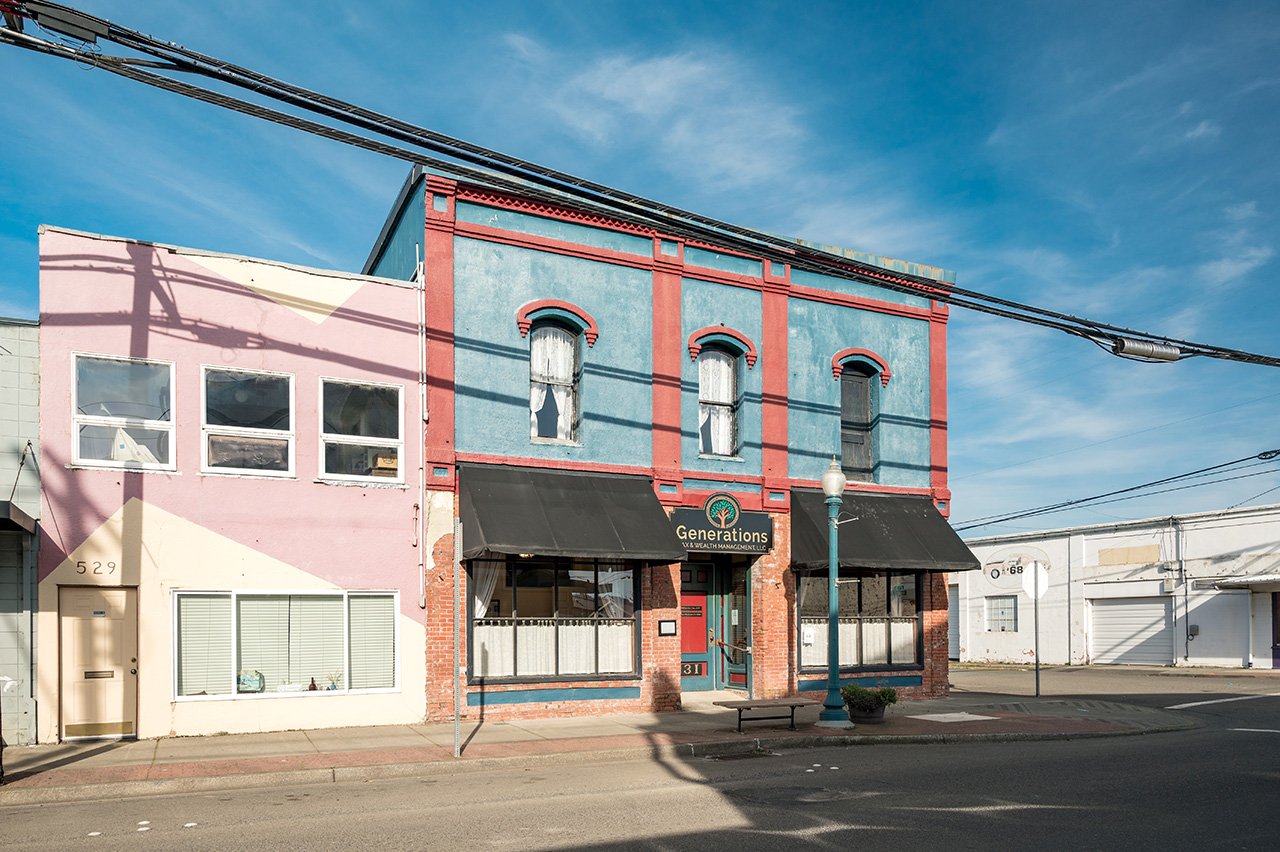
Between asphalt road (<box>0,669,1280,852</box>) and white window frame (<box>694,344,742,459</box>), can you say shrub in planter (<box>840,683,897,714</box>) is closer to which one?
asphalt road (<box>0,669,1280,852</box>)

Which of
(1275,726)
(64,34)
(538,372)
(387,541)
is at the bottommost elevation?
(1275,726)

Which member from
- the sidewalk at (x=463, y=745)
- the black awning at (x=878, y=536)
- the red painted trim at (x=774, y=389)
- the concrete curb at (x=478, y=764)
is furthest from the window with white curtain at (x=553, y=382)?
the concrete curb at (x=478, y=764)

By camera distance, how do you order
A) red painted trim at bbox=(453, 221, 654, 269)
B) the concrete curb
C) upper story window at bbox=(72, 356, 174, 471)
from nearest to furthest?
the concrete curb → upper story window at bbox=(72, 356, 174, 471) → red painted trim at bbox=(453, 221, 654, 269)

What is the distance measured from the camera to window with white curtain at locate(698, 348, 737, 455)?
19094mm

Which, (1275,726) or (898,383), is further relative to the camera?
(898,383)

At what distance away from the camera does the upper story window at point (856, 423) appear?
67.4 feet

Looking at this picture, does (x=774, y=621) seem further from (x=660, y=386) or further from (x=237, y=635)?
(x=237, y=635)

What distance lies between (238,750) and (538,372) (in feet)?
25.3

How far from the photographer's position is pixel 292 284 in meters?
15.5

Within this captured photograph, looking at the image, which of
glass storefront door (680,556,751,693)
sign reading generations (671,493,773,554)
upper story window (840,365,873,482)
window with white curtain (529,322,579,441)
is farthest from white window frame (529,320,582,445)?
upper story window (840,365,873,482)

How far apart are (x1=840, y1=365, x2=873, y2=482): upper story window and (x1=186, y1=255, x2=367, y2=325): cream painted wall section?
1007 centimetres

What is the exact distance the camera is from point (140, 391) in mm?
14328

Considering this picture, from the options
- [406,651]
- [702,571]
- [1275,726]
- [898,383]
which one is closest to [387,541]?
[406,651]

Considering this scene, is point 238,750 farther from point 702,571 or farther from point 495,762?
point 702,571
